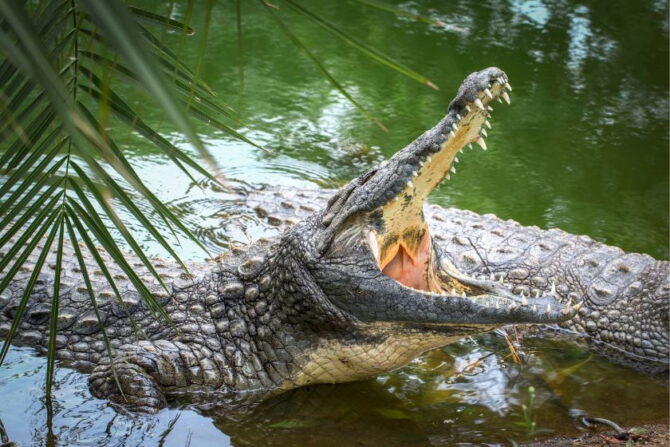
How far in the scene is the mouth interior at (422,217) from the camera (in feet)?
12.5

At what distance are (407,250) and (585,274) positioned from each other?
1.82 meters

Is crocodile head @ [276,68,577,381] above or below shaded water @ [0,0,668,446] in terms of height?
above

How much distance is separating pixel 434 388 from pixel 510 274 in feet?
4.42

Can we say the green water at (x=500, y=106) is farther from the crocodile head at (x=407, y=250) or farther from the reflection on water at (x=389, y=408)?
the crocodile head at (x=407, y=250)

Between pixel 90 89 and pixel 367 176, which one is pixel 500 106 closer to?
pixel 367 176

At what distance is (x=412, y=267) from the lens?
4.41 metres

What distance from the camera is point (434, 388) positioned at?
457cm

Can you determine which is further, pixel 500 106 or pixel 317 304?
pixel 500 106

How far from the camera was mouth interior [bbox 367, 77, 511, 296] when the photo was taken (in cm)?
381

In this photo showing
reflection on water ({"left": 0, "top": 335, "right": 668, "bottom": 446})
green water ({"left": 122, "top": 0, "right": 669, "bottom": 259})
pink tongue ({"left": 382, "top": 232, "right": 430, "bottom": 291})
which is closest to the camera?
reflection on water ({"left": 0, "top": 335, "right": 668, "bottom": 446})

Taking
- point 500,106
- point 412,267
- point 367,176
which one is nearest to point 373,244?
point 367,176

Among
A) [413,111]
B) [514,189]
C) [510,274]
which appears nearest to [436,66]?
[413,111]

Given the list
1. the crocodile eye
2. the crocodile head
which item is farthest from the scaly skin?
the crocodile eye

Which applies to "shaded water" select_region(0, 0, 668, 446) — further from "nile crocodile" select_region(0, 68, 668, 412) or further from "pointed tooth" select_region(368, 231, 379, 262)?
"pointed tooth" select_region(368, 231, 379, 262)
